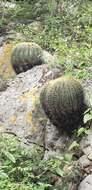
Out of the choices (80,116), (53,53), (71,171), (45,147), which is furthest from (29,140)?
(53,53)

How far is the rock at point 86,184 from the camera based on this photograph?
5.73 m

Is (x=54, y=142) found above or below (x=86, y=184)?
above

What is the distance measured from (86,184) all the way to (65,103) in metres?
1.45

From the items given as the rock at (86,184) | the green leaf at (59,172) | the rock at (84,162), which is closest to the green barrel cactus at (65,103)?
the rock at (84,162)

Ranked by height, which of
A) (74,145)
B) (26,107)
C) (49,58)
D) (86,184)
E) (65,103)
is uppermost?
(49,58)

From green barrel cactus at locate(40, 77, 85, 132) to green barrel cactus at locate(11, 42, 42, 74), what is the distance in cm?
222

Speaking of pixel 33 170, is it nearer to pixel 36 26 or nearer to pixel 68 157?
pixel 68 157

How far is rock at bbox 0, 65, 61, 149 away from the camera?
290 inches

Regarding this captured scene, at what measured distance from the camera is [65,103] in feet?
22.6

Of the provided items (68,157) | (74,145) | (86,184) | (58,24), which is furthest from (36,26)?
(86,184)

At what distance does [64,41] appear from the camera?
33.8 ft

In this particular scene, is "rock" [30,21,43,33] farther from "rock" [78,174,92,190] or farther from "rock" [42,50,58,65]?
"rock" [78,174,92,190]

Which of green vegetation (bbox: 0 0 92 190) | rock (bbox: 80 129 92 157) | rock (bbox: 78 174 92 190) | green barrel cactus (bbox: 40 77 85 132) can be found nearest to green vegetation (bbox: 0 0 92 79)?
green vegetation (bbox: 0 0 92 190)

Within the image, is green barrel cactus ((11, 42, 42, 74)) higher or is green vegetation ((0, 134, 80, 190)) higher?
green barrel cactus ((11, 42, 42, 74))
